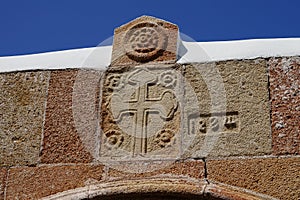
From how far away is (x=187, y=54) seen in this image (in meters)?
3.55

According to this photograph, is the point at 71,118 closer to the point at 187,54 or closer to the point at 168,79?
the point at 168,79

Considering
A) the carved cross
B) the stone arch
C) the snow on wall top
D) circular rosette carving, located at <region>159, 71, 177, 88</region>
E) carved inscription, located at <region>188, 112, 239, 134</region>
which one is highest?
the snow on wall top

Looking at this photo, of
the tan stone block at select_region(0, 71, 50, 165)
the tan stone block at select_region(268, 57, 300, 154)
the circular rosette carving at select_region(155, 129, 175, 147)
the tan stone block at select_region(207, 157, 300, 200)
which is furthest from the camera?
the tan stone block at select_region(0, 71, 50, 165)

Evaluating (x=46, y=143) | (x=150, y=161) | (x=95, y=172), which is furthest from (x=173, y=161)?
(x=46, y=143)

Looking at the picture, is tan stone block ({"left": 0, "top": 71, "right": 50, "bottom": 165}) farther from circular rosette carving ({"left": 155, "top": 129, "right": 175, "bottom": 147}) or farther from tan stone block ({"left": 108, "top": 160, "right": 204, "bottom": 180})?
circular rosette carving ({"left": 155, "top": 129, "right": 175, "bottom": 147})

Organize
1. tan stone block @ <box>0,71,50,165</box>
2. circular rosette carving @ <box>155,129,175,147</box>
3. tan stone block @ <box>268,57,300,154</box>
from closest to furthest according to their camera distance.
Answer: tan stone block @ <box>268,57,300,154</box> → circular rosette carving @ <box>155,129,175,147</box> → tan stone block @ <box>0,71,50,165</box>

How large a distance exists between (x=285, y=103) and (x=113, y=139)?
0.82 metres

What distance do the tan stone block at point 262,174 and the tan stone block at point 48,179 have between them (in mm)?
556

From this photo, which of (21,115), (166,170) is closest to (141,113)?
(166,170)

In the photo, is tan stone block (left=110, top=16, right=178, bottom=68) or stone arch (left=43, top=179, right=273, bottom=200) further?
tan stone block (left=110, top=16, right=178, bottom=68)

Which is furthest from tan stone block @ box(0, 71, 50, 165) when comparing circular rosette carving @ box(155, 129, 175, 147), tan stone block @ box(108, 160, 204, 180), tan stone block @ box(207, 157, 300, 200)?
tan stone block @ box(207, 157, 300, 200)

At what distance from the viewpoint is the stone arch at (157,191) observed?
3072 mm

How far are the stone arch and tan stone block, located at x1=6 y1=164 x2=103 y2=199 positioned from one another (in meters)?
0.05

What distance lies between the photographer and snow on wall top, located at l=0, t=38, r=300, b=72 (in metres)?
A: 3.47
